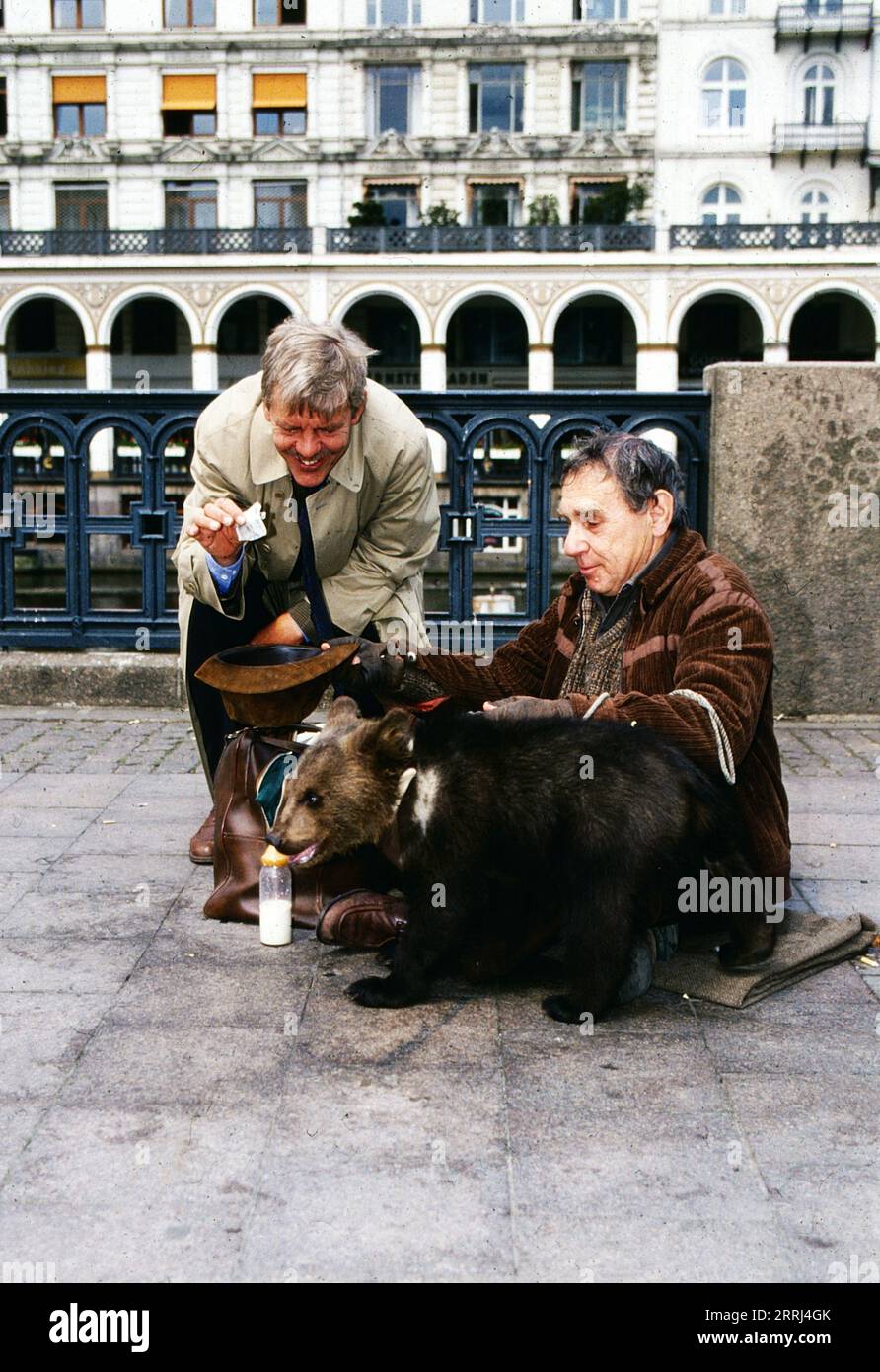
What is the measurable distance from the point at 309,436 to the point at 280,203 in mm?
49511

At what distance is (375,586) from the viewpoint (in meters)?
5.33

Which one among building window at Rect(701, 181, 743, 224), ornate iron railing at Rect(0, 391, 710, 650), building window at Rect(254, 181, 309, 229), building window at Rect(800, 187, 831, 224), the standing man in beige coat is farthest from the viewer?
building window at Rect(254, 181, 309, 229)

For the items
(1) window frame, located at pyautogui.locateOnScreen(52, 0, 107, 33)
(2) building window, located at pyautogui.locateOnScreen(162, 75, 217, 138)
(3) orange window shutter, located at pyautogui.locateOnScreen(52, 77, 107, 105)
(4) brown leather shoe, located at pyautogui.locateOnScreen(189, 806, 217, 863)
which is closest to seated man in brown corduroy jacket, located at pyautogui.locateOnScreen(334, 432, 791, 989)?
(4) brown leather shoe, located at pyautogui.locateOnScreen(189, 806, 217, 863)

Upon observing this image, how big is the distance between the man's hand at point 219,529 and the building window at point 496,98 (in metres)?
49.9

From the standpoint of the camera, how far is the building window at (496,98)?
168 ft

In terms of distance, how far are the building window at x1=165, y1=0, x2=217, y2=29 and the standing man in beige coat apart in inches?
2068

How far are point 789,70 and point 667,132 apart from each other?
489cm

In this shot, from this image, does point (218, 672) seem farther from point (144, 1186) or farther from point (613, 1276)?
point (613, 1276)

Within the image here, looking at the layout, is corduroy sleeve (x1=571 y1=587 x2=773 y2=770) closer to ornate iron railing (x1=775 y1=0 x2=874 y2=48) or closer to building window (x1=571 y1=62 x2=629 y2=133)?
building window (x1=571 y1=62 x2=629 y2=133)

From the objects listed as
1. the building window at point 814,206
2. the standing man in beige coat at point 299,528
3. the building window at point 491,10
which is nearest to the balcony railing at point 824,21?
the building window at point 814,206

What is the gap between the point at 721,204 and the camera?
51.1 meters

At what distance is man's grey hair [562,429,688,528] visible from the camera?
13.5 feet

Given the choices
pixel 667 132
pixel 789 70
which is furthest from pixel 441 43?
pixel 789 70

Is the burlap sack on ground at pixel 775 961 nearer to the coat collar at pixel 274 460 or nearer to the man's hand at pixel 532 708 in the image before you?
the man's hand at pixel 532 708
